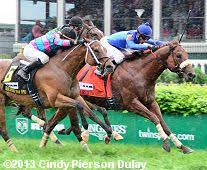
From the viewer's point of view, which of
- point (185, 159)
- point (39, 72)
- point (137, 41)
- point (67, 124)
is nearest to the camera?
point (185, 159)

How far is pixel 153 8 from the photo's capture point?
2095 centimetres

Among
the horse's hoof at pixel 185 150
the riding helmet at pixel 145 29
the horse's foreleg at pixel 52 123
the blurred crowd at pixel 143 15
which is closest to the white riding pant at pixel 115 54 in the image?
the riding helmet at pixel 145 29

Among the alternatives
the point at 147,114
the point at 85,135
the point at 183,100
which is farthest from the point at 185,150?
the point at 85,135

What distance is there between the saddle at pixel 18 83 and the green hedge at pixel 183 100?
249 cm

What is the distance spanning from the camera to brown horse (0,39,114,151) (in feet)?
31.0

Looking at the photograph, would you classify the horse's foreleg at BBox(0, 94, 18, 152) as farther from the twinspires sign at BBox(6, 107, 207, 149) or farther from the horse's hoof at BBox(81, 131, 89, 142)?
the twinspires sign at BBox(6, 107, 207, 149)

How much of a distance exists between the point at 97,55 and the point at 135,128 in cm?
245

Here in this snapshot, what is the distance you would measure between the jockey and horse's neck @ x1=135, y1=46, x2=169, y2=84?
1.46 m

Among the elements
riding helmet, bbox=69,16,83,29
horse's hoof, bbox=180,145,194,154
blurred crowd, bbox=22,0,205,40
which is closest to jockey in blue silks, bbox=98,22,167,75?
riding helmet, bbox=69,16,83,29

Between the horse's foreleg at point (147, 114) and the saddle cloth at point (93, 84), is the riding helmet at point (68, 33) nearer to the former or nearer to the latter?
the saddle cloth at point (93, 84)

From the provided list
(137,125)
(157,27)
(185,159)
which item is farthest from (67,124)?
(157,27)

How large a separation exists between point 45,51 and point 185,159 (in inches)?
114

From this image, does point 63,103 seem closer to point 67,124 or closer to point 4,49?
point 67,124

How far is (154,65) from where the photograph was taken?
1058 cm
